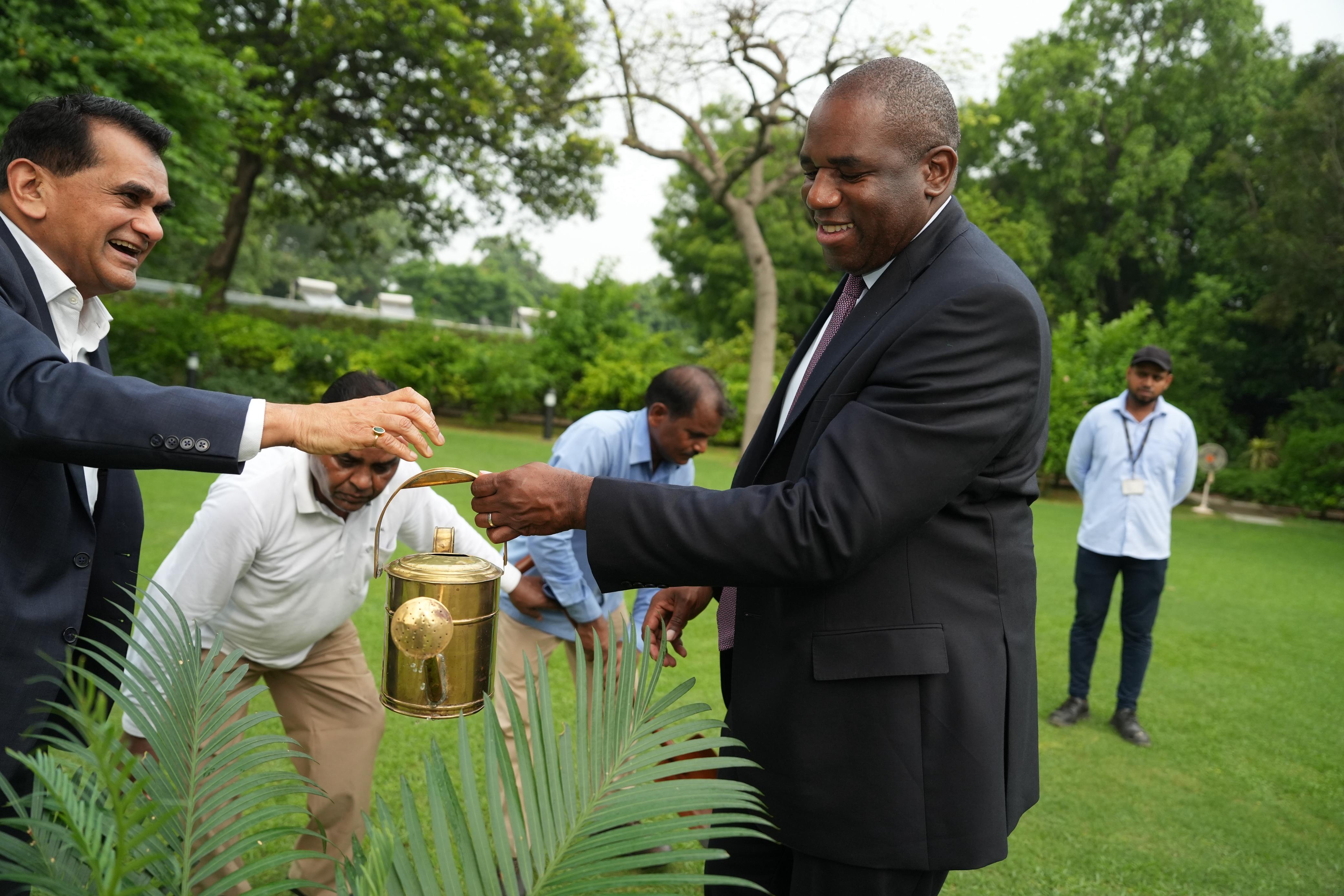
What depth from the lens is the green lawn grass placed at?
466cm

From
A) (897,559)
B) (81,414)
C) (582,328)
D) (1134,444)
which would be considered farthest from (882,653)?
(582,328)

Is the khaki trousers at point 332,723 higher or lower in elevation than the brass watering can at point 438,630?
lower

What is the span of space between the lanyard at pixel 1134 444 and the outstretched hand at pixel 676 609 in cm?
477

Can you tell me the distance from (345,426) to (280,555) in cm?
150

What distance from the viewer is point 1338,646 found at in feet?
30.9

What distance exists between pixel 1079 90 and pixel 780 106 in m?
21.2

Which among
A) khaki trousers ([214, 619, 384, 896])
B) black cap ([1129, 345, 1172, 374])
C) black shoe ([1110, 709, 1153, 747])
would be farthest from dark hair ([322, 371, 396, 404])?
black shoe ([1110, 709, 1153, 747])

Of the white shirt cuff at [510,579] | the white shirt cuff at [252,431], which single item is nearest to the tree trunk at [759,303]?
the white shirt cuff at [510,579]

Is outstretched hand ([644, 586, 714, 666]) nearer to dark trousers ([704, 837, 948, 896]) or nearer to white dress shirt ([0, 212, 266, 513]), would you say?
dark trousers ([704, 837, 948, 896])

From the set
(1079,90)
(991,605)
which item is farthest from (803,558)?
(1079,90)

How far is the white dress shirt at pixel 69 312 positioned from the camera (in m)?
2.24

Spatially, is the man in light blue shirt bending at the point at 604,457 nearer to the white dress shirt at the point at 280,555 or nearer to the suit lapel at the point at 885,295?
the white dress shirt at the point at 280,555

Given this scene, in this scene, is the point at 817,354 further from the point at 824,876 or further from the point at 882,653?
the point at 824,876

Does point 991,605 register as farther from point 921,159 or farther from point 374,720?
point 374,720
